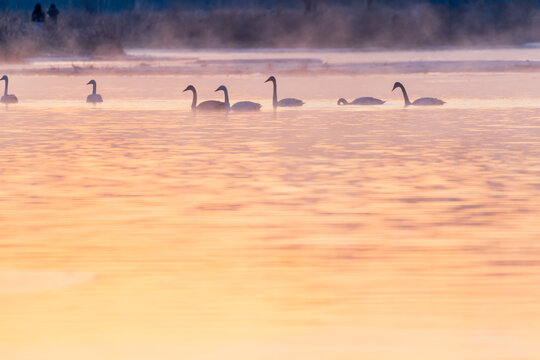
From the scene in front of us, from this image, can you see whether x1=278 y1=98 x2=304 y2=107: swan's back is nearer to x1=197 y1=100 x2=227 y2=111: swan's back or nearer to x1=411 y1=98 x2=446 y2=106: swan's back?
x1=197 y1=100 x2=227 y2=111: swan's back

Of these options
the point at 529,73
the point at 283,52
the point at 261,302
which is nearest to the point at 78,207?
the point at 261,302

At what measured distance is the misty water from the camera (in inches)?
226

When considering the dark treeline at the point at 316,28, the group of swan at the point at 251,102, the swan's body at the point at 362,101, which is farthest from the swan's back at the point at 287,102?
the dark treeline at the point at 316,28

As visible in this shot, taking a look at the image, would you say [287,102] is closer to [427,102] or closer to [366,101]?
[366,101]

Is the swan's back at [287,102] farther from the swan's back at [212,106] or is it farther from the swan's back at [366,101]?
the swan's back at [212,106]

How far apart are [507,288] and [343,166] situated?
6.28 metres

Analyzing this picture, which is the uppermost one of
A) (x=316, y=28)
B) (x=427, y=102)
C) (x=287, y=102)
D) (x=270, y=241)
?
(x=316, y=28)

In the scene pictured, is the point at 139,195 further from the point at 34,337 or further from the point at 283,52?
the point at 283,52

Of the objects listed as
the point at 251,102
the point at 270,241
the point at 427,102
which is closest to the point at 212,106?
the point at 251,102

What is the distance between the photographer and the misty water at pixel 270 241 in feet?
18.9

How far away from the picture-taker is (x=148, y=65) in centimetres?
4741

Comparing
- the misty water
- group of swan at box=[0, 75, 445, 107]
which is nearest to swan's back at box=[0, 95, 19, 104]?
group of swan at box=[0, 75, 445, 107]

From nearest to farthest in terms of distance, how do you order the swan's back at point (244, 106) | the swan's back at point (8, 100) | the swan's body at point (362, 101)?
1. the swan's back at point (244, 106)
2. the swan's body at point (362, 101)
3. the swan's back at point (8, 100)

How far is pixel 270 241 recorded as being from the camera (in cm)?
820
